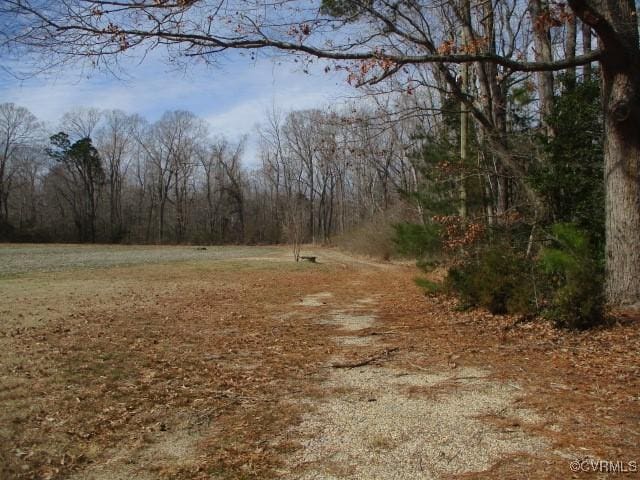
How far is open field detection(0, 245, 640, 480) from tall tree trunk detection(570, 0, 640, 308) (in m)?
0.95

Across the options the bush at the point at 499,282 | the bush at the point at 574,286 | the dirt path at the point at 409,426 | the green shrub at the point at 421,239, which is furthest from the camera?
the green shrub at the point at 421,239

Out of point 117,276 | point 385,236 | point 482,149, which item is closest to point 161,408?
point 482,149

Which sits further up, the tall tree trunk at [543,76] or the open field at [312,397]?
the tall tree trunk at [543,76]

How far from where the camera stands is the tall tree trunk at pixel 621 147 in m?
6.61

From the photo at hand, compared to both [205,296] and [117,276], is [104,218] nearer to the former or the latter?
[117,276]

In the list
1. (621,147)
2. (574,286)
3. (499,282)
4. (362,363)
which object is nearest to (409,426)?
(362,363)

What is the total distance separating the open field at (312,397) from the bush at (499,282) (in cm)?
27

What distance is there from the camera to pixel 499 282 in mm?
7840

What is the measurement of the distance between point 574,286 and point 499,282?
4.97ft

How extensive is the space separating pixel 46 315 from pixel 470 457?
27.1 ft

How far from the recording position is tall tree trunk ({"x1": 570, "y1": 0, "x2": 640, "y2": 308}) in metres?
6.61

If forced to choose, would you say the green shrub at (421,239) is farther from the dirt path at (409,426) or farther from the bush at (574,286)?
the dirt path at (409,426)

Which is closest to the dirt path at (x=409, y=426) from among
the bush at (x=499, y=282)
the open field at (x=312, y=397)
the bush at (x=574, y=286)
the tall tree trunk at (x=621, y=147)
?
the open field at (x=312, y=397)

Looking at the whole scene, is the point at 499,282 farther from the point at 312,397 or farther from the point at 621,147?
the point at 312,397
